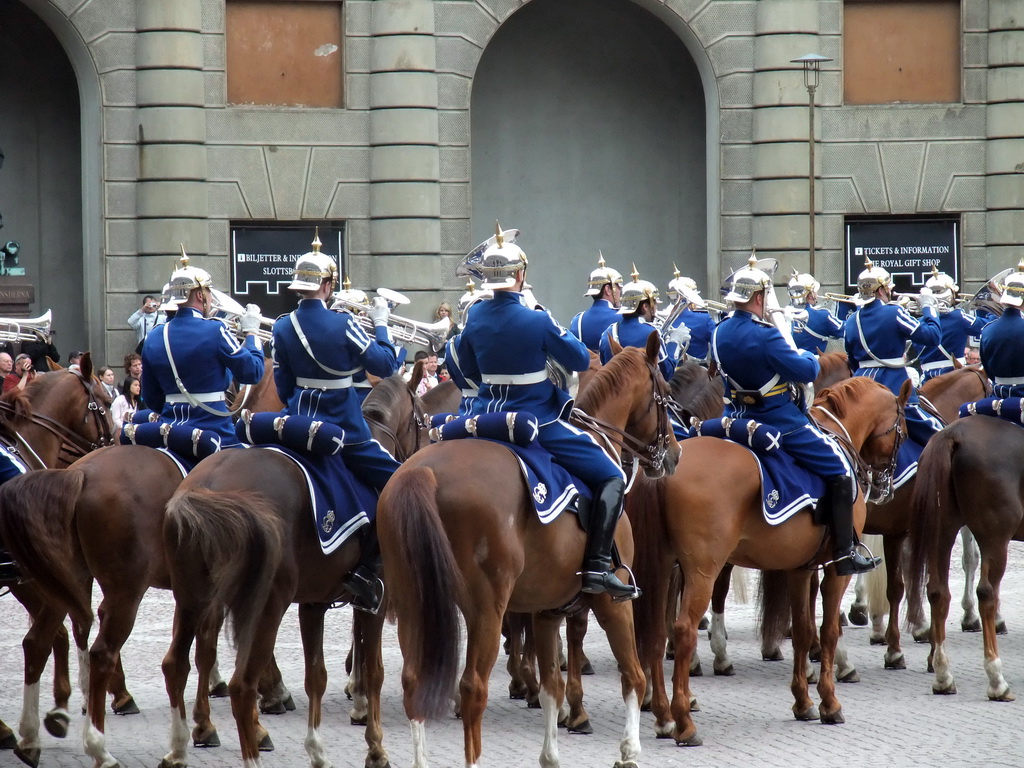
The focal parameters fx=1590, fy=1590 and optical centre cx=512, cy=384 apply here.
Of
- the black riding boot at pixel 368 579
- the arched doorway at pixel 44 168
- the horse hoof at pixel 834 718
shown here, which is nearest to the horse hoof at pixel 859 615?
the horse hoof at pixel 834 718

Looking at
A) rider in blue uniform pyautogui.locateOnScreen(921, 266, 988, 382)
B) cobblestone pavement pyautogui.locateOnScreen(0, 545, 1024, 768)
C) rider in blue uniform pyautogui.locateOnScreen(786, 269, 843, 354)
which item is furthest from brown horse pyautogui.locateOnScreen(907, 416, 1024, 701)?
rider in blue uniform pyautogui.locateOnScreen(786, 269, 843, 354)

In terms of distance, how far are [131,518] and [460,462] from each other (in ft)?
7.17

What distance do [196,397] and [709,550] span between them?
3283 mm

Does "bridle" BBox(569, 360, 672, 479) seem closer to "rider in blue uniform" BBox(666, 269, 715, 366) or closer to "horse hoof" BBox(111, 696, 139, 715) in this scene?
"horse hoof" BBox(111, 696, 139, 715)

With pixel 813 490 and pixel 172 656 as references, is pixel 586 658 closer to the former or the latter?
pixel 813 490

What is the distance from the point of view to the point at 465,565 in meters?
7.73

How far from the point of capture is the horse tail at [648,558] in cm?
946

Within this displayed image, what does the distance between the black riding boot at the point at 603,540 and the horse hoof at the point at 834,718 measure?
2067 mm

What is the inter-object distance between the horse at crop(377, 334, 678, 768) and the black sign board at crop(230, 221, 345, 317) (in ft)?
54.4

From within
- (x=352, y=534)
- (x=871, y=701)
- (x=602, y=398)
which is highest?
(x=602, y=398)

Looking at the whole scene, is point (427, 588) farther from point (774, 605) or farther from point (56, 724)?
point (774, 605)

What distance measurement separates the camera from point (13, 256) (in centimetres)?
2142

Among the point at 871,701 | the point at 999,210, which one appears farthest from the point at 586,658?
the point at 999,210

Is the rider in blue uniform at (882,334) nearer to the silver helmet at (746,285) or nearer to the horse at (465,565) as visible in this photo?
the silver helmet at (746,285)
